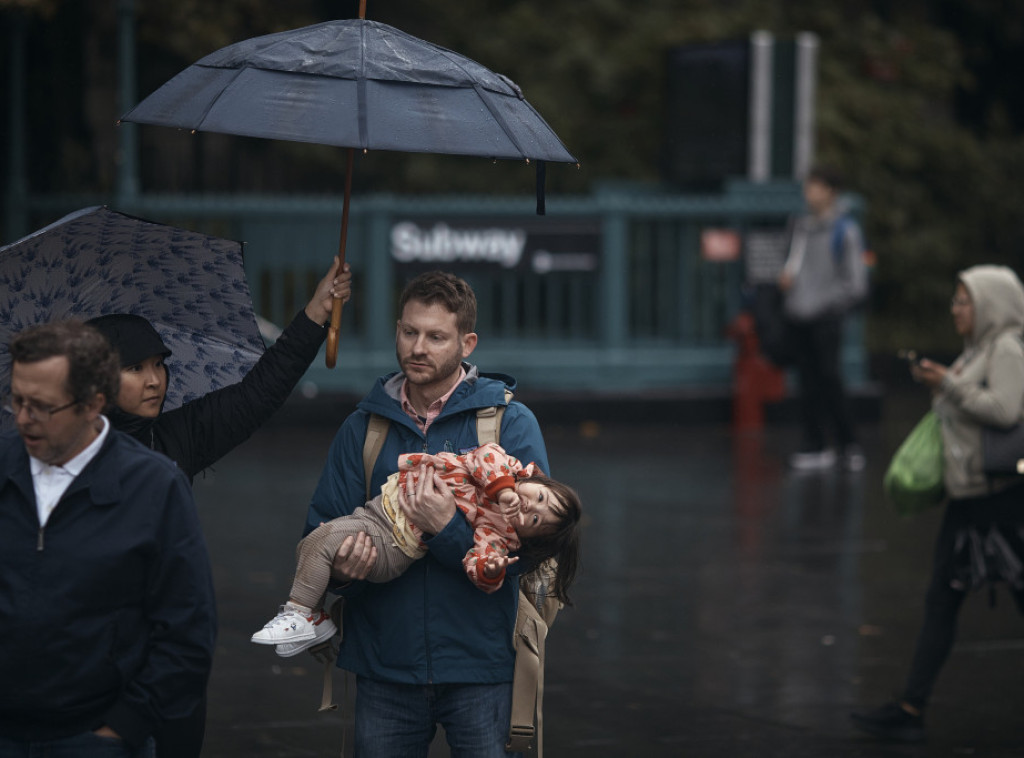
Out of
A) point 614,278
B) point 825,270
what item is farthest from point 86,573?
point 614,278

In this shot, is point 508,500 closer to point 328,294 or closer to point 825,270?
point 328,294

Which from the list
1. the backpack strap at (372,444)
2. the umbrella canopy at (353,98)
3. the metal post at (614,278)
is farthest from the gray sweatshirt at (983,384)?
the metal post at (614,278)

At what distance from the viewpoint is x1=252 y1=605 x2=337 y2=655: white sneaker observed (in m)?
4.11

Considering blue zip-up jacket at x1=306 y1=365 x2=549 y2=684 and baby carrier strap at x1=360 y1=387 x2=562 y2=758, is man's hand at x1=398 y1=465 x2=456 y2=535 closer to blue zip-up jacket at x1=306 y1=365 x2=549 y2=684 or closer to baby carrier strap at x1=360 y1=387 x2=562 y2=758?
blue zip-up jacket at x1=306 y1=365 x2=549 y2=684

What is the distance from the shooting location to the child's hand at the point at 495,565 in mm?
4047

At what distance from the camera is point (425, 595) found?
423cm

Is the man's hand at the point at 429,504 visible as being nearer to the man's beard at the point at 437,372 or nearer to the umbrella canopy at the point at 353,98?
the man's beard at the point at 437,372

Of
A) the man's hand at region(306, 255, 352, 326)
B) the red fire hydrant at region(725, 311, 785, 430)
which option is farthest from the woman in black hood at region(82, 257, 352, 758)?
the red fire hydrant at region(725, 311, 785, 430)

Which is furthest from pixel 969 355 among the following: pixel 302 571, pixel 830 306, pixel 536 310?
pixel 536 310

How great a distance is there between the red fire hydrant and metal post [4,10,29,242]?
6392 mm

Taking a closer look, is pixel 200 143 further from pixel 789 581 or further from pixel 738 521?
pixel 789 581

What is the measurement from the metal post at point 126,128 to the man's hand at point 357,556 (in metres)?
11.1

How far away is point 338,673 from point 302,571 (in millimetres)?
3471

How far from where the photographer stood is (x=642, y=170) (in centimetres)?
2008
